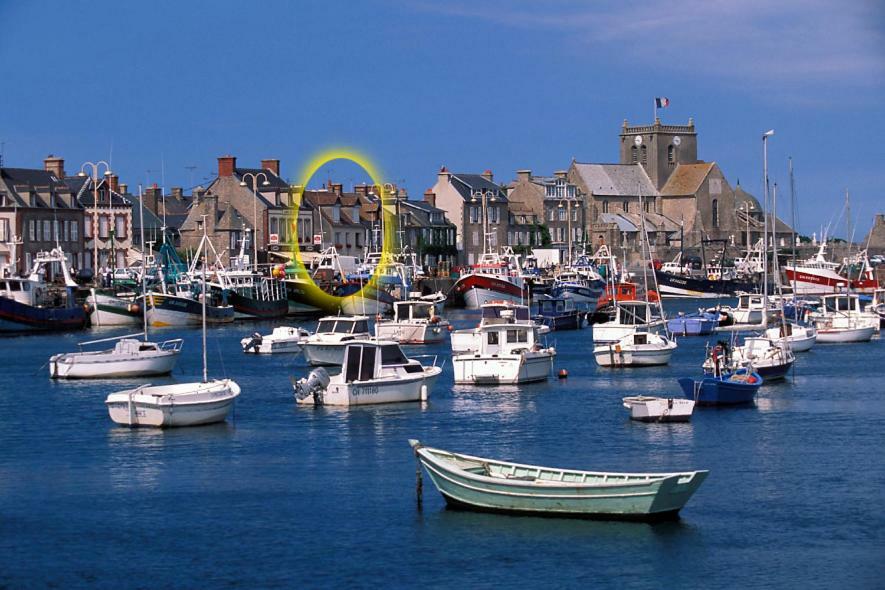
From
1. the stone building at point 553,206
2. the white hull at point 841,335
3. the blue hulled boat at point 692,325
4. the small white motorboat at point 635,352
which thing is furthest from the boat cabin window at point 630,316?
the stone building at point 553,206

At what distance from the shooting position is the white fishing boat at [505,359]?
60.6 meters

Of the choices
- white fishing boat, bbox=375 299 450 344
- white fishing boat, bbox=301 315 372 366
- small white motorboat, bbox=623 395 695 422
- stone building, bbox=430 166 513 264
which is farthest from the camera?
stone building, bbox=430 166 513 264

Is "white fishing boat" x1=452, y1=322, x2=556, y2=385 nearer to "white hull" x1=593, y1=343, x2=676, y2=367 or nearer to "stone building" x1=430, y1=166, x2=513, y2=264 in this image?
"white hull" x1=593, y1=343, x2=676, y2=367

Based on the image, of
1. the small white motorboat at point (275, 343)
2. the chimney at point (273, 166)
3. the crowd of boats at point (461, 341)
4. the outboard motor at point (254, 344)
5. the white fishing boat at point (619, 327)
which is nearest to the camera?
the crowd of boats at point (461, 341)

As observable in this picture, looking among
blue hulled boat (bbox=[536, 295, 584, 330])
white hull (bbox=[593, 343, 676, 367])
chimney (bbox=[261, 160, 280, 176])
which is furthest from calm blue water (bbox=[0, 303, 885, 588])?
chimney (bbox=[261, 160, 280, 176])

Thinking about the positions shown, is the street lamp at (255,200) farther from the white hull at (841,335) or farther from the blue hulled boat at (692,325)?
the white hull at (841,335)

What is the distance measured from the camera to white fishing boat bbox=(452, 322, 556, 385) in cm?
6062

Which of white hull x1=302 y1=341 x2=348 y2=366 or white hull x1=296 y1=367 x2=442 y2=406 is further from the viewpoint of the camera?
white hull x1=302 y1=341 x2=348 y2=366

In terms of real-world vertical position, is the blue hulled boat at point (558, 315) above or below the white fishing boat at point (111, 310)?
below

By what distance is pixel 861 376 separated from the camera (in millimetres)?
66688

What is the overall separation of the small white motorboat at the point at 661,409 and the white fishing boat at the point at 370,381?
7770 millimetres

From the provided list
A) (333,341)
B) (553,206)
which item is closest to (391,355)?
(333,341)

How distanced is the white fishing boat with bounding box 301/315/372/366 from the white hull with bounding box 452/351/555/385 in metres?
9.38

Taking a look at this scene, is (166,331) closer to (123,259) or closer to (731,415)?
(123,259)
